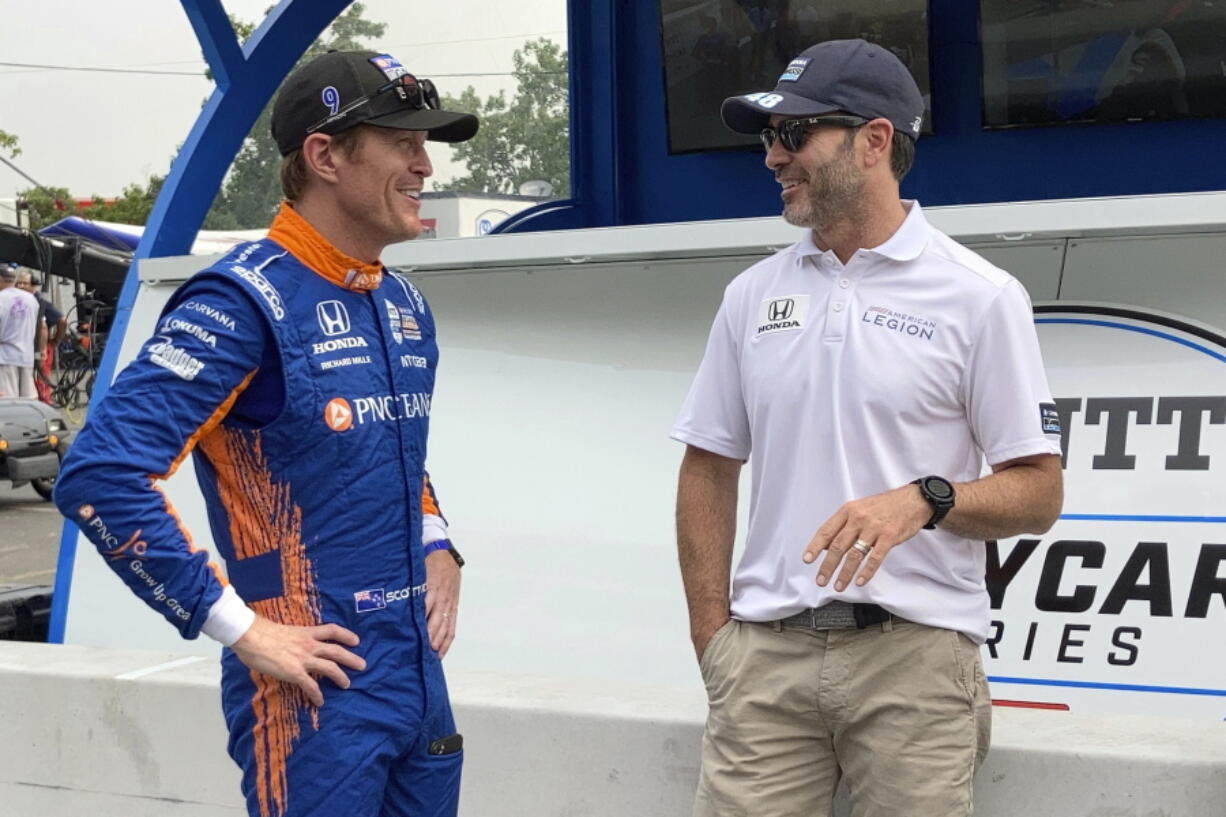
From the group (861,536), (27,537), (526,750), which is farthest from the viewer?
(27,537)

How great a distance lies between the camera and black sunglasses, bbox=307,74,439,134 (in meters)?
2.20

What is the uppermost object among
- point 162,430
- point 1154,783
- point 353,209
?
point 353,209

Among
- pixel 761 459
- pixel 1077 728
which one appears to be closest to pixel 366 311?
pixel 761 459

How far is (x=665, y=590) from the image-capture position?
156 inches

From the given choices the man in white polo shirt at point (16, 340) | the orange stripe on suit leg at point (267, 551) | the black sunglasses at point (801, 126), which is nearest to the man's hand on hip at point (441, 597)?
the orange stripe on suit leg at point (267, 551)

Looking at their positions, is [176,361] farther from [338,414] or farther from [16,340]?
[16,340]

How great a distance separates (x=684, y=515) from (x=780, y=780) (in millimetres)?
486

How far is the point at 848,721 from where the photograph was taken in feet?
7.59

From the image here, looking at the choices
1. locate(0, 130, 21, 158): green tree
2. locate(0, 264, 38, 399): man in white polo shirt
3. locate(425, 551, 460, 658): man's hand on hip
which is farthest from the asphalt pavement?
locate(0, 130, 21, 158): green tree

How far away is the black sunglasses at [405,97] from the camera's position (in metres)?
2.20

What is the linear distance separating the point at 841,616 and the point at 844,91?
2.78 ft

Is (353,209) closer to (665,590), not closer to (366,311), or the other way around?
(366,311)

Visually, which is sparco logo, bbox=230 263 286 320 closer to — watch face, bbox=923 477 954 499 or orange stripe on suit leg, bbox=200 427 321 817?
orange stripe on suit leg, bbox=200 427 321 817

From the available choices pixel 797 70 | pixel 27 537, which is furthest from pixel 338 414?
pixel 27 537
